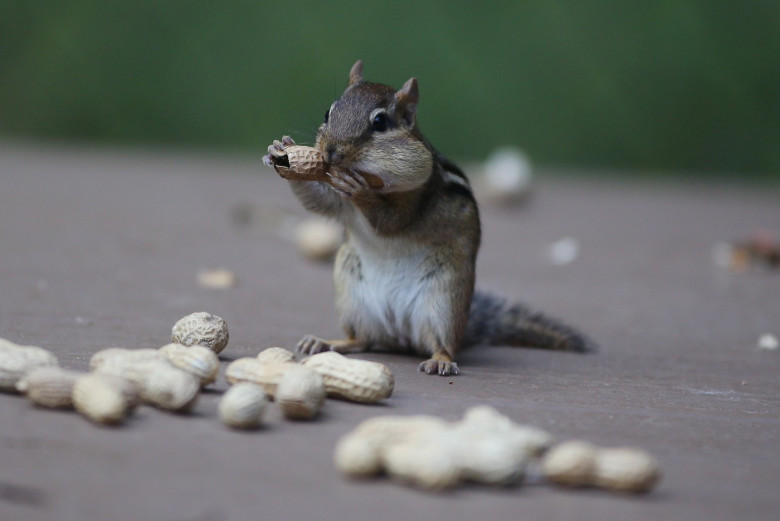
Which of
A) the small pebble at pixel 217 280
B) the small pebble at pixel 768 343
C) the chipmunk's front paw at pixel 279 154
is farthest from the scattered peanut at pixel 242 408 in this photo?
the small pebble at pixel 768 343

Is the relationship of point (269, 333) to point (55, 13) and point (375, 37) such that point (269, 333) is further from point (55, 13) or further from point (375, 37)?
point (55, 13)

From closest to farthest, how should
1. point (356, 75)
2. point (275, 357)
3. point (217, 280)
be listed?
point (275, 357) → point (356, 75) → point (217, 280)

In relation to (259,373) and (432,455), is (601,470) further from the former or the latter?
(259,373)

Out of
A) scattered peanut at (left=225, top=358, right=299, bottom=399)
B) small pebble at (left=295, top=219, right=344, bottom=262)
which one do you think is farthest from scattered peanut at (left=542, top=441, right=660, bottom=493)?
small pebble at (left=295, top=219, right=344, bottom=262)

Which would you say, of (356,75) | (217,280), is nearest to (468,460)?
(356,75)

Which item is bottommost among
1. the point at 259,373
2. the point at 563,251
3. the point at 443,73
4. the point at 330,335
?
the point at 259,373

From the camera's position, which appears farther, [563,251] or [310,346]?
[563,251]

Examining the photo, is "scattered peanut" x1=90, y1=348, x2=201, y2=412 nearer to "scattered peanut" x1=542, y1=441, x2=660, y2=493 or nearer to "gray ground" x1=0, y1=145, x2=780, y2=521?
"gray ground" x1=0, y1=145, x2=780, y2=521
